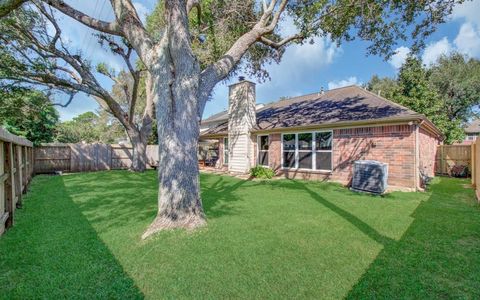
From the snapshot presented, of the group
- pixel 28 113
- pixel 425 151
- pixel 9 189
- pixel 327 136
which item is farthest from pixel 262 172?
pixel 28 113

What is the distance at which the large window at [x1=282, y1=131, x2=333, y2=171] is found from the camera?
36.2 feet

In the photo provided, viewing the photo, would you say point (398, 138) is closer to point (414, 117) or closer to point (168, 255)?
point (414, 117)

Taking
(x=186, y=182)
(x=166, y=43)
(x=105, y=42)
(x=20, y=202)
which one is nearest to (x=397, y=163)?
(x=186, y=182)

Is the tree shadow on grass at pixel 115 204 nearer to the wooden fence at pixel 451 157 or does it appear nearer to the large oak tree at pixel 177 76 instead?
the large oak tree at pixel 177 76

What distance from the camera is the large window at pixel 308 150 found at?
36.2 feet

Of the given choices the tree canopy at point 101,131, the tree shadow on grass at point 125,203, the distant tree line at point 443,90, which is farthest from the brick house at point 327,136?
the tree canopy at point 101,131

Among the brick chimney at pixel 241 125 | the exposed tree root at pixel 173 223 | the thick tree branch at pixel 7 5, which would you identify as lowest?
the exposed tree root at pixel 173 223

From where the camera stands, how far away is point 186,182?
185 inches

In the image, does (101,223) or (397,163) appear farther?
(397,163)

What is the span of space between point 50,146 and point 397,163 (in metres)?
18.0

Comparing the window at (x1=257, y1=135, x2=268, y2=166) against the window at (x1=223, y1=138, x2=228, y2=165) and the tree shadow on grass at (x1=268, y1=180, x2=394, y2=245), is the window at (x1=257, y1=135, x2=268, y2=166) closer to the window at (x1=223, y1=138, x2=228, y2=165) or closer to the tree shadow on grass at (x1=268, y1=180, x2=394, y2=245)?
the window at (x1=223, y1=138, x2=228, y2=165)

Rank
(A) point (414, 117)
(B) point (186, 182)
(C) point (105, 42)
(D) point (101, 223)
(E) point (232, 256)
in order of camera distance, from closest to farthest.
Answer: (E) point (232, 256), (B) point (186, 182), (D) point (101, 223), (A) point (414, 117), (C) point (105, 42)

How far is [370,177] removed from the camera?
8.57m

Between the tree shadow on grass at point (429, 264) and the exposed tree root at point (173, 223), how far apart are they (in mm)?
2826
